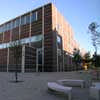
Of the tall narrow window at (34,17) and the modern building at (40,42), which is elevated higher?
the tall narrow window at (34,17)

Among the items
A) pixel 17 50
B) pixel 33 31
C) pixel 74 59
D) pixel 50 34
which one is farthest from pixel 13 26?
pixel 17 50

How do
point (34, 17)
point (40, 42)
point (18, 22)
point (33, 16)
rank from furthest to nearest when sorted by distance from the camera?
point (18, 22) → point (33, 16) → point (34, 17) → point (40, 42)

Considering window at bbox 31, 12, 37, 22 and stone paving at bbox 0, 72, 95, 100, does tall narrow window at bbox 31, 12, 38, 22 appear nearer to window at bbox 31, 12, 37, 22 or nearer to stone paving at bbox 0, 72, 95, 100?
window at bbox 31, 12, 37, 22

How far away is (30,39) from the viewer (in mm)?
45250

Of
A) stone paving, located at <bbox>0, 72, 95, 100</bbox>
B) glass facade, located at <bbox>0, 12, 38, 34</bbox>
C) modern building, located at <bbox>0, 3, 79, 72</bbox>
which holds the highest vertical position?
glass facade, located at <bbox>0, 12, 38, 34</bbox>

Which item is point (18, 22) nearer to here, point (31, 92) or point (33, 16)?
point (33, 16)

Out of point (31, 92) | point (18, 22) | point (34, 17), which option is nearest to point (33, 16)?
point (34, 17)

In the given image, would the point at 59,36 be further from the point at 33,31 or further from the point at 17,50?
the point at 17,50

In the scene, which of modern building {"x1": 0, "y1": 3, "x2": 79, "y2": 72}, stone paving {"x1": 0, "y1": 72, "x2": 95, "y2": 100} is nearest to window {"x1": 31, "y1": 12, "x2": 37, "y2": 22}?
modern building {"x1": 0, "y1": 3, "x2": 79, "y2": 72}

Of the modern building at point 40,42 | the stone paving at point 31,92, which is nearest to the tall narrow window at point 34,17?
the modern building at point 40,42

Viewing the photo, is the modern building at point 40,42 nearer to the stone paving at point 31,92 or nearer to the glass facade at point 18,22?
the glass facade at point 18,22

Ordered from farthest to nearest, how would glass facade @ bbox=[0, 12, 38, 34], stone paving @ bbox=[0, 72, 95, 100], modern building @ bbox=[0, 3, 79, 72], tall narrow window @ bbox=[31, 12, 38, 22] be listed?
1. glass facade @ bbox=[0, 12, 38, 34]
2. tall narrow window @ bbox=[31, 12, 38, 22]
3. modern building @ bbox=[0, 3, 79, 72]
4. stone paving @ bbox=[0, 72, 95, 100]

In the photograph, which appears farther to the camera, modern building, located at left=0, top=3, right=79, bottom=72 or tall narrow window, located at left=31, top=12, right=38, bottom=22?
tall narrow window, located at left=31, top=12, right=38, bottom=22

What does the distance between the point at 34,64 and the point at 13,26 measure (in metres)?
16.9
